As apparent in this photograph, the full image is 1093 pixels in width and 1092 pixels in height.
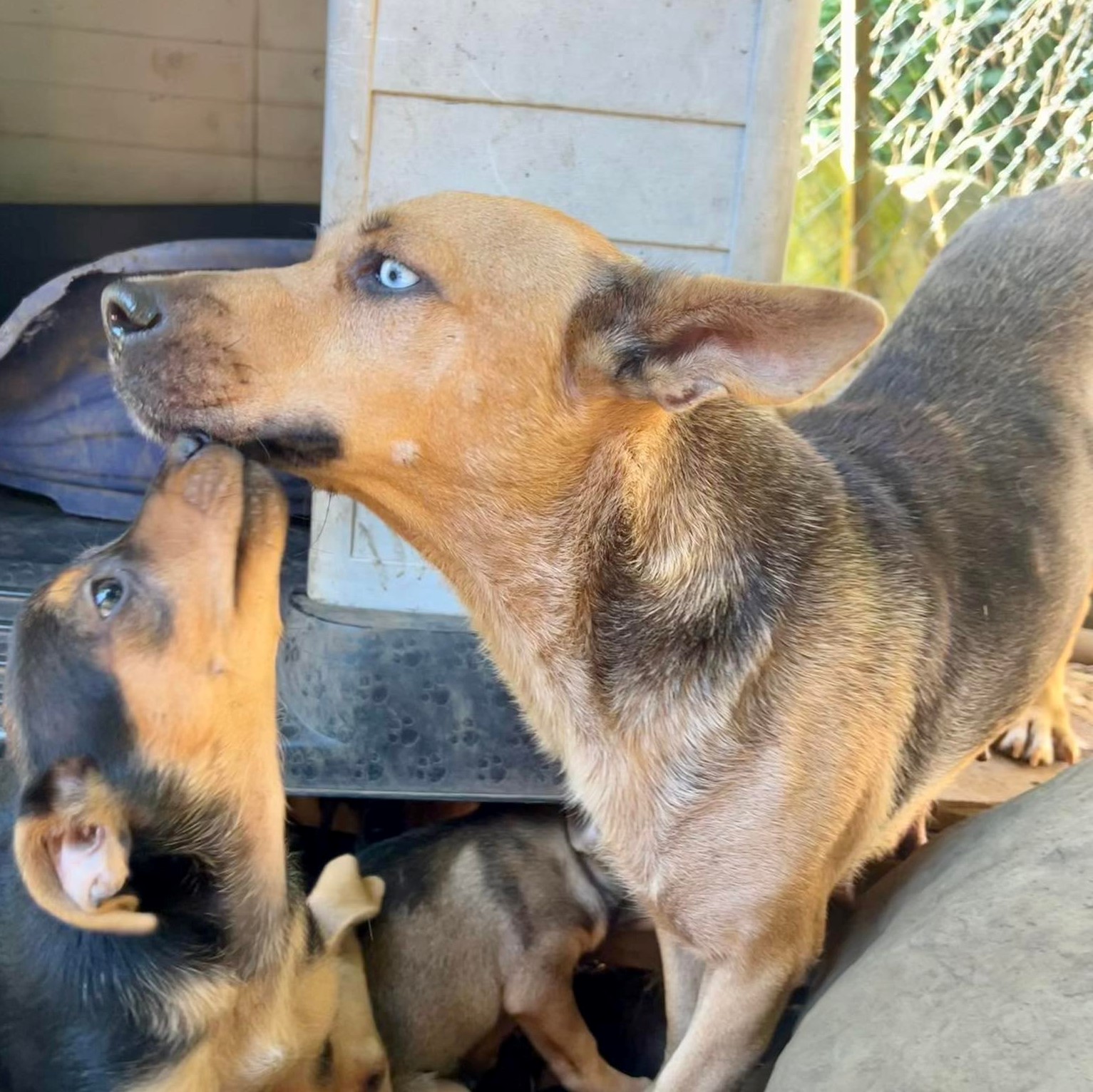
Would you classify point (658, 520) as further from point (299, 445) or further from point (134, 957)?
point (134, 957)

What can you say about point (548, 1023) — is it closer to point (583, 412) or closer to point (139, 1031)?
point (139, 1031)

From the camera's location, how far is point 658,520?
2.52m

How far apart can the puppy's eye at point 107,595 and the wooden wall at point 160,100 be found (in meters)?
4.13

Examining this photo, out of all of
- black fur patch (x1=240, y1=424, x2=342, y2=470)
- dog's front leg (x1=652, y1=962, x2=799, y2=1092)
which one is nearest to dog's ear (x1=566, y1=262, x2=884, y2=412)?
black fur patch (x1=240, y1=424, x2=342, y2=470)

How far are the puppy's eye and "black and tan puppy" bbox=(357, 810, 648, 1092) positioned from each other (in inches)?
57.5

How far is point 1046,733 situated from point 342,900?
2.38 metres

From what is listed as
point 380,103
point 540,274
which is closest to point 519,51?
point 380,103

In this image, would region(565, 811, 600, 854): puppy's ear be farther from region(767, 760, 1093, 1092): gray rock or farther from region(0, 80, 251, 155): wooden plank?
region(0, 80, 251, 155): wooden plank

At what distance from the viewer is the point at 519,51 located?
3379mm

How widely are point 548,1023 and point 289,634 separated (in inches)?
58.2

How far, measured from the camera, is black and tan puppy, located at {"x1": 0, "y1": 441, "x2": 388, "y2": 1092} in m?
2.58

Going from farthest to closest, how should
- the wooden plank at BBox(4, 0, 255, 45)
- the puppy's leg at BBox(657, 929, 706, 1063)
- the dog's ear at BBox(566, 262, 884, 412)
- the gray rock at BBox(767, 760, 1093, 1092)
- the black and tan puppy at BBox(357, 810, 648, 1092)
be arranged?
the wooden plank at BBox(4, 0, 255, 45) → the black and tan puppy at BBox(357, 810, 648, 1092) → the puppy's leg at BBox(657, 929, 706, 1063) → the dog's ear at BBox(566, 262, 884, 412) → the gray rock at BBox(767, 760, 1093, 1092)

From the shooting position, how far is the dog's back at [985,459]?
2.86 meters

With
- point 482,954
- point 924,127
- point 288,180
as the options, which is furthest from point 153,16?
point 482,954
